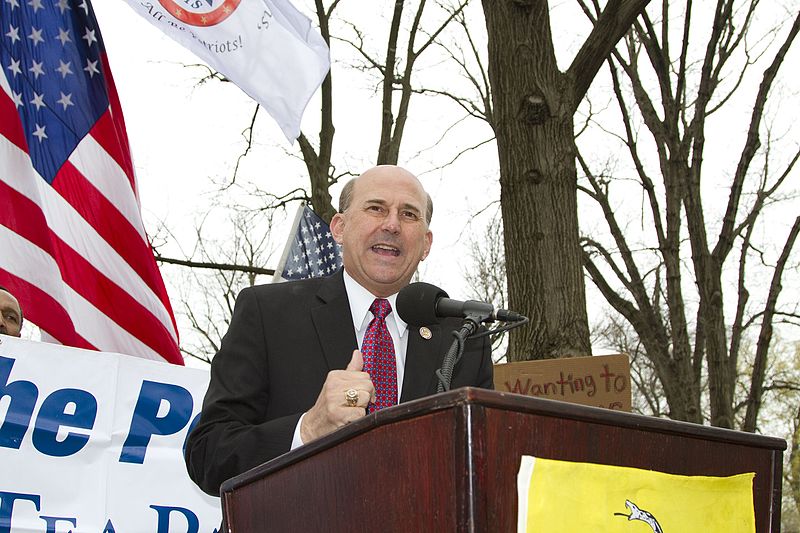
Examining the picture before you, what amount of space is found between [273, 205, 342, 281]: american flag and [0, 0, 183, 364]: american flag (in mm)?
2873

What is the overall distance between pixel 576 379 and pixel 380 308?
3.02 meters

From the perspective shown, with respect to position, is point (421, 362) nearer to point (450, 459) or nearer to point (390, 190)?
point (390, 190)

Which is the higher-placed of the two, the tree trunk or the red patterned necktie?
the tree trunk

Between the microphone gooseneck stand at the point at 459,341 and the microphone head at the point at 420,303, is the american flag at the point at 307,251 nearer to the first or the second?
the microphone head at the point at 420,303

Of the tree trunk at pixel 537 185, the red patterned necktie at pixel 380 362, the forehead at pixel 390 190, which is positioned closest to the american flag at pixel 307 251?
Answer: the tree trunk at pixel 537 185

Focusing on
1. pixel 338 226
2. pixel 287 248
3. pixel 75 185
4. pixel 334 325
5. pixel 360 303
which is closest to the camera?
pixel 334 325

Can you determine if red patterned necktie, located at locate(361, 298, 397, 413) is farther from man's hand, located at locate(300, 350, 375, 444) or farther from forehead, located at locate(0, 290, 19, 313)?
forehead, located at locate(0, 290, 19, 313)

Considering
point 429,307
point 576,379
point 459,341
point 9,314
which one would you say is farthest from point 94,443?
point 459,341

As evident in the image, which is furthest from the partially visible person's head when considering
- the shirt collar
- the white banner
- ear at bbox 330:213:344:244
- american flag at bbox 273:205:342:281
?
american flag at bbox 273:205:342:281

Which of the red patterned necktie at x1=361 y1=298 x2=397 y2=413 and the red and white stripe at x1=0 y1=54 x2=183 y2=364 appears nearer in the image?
the red patterned necktie at x1=361 y1=298 x2=397 y2=413

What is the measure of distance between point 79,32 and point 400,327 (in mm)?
4288

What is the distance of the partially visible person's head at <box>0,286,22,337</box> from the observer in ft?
16.5

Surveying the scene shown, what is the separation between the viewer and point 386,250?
340 cm

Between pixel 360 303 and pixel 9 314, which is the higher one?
pixel 9 314
